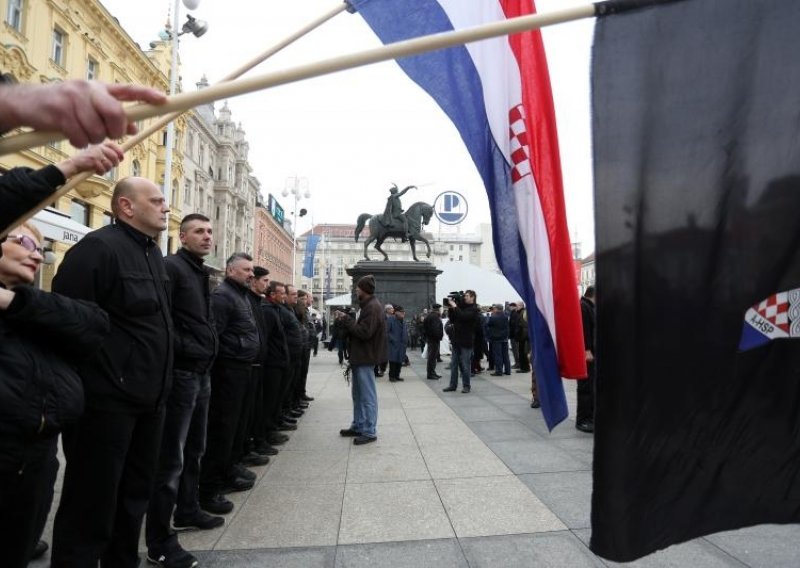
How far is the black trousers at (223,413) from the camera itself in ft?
13.5

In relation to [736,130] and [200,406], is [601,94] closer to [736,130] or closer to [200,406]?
[736,130]

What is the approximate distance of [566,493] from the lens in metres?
4.33

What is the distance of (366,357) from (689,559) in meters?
4.04

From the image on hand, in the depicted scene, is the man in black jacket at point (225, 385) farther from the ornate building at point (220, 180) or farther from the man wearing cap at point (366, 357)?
the ornate building at point (220, 180)

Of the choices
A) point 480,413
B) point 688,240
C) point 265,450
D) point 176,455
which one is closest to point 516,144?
point 688,240

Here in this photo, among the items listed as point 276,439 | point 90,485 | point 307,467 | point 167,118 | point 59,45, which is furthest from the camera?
point 59,45

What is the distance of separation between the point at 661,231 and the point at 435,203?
65.2 feet

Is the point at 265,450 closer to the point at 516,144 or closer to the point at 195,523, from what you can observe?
the point at 195,523

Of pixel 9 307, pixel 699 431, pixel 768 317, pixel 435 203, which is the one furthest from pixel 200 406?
pixel 435 203

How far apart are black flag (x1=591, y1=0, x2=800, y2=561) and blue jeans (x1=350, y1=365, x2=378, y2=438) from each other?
480cm

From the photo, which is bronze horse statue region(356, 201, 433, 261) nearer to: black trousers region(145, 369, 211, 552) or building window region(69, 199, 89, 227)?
building window region(69, 199, 89, 227)

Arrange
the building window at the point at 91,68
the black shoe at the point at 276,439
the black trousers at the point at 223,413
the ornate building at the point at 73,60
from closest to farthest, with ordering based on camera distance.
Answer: the black trousers at the point at 223,413, the black shoe at the point at 276,439, the ornate building at the point at 73,60, the building window at the point at 91,68

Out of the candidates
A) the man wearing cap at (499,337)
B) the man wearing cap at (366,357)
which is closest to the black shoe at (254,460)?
the man wearing cap at (366,357)

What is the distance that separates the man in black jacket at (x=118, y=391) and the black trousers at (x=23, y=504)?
27 centimetres
